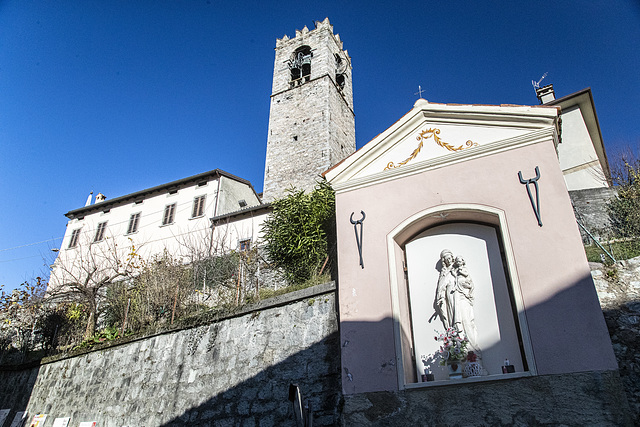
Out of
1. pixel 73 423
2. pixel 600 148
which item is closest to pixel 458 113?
pixel 73 423

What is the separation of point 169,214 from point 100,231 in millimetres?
4592

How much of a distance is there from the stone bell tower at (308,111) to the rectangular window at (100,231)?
28.8ft

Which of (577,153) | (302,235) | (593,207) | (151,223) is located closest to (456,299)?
(302,235)

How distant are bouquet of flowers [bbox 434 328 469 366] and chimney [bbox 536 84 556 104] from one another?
15.9 metres

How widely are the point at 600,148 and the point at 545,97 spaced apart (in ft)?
10.4

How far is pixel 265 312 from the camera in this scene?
331 inches

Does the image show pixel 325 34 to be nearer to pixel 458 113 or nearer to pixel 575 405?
pixel 458 113

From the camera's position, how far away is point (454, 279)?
6754 mm

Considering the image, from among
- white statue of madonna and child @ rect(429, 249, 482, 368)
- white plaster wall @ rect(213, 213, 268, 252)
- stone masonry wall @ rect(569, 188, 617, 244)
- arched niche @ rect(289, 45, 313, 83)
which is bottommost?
white statue of madonna and child @ rect(429, 249, 482, 368)

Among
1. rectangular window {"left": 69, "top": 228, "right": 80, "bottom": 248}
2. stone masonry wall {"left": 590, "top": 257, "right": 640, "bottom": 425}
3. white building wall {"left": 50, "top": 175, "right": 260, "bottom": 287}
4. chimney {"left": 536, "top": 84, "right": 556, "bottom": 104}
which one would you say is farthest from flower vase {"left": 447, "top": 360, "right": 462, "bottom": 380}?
rectangular window {"left": 69, "top": 228, "right": 80, "bottom": 248}

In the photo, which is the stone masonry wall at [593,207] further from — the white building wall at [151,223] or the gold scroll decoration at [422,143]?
the white building wall at [151,223]

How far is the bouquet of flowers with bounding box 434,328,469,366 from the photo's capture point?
6098 mm

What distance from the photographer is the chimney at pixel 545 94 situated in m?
18.9

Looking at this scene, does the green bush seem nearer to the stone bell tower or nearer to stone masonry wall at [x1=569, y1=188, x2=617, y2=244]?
stone masonry wall at [x1=569, y1=188, x2=617, y2=244]
